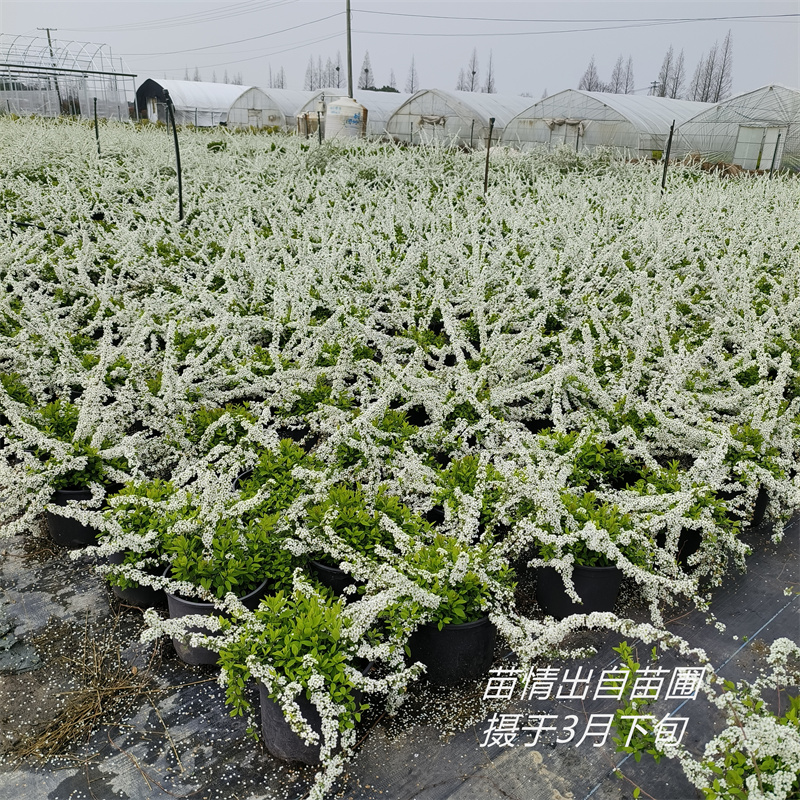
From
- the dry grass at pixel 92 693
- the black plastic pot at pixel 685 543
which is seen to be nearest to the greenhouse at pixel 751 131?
the black plastic pot at pixel 685 543

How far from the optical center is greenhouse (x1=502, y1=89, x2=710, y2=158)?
16.6 metres

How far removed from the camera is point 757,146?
1525 cm

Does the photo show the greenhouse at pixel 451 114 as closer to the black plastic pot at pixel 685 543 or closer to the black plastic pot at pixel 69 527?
Result: the black plastic pot at pixel 685 543

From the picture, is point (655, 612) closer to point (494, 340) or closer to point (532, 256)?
point (494, 340)

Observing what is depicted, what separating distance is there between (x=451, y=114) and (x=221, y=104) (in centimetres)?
1854

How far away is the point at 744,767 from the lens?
1589mm

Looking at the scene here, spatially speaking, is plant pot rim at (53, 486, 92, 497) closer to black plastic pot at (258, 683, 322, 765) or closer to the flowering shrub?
the flowering shrub

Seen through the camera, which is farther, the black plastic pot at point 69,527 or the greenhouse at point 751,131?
the greenhouse at point 751,131

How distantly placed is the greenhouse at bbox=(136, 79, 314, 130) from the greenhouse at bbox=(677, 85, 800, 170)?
1662cm

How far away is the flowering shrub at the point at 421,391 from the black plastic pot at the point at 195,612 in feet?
0.28

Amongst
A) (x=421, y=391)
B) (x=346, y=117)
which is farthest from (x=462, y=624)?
(x=346, y=117)

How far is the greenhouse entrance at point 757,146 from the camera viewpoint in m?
14.8

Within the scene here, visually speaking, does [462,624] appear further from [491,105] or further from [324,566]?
[491,105]

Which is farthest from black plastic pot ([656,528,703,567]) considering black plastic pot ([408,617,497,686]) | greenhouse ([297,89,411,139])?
greenhouse ([297,89,411,139])
